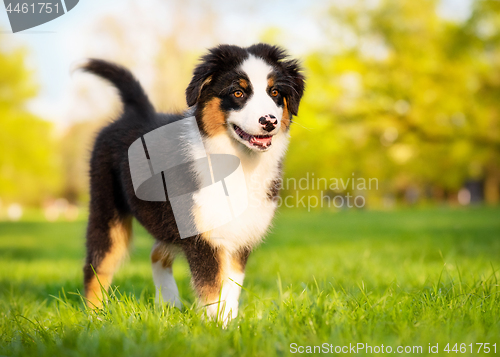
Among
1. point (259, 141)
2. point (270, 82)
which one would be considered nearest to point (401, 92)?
point (270, 82)

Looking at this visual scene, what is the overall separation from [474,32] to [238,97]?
9306 millimetres

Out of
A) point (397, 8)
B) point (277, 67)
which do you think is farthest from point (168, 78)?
point (277, 67)

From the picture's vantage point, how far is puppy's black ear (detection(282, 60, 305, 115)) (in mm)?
3193

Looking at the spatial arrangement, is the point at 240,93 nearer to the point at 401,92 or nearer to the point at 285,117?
the point at 285,117

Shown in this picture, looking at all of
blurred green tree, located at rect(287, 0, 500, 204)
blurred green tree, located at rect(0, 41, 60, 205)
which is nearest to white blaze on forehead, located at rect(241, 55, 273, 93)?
blurred green tree, located at rect(287, 0, 500, 204)

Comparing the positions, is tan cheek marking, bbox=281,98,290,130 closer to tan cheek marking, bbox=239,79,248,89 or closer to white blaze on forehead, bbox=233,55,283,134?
white blaze on forehead, bbox=233,55,283,134

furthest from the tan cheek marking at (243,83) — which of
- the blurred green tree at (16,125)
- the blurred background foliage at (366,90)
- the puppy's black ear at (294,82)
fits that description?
the blurred green tree at (16,125)

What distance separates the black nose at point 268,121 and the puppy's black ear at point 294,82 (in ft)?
1.61

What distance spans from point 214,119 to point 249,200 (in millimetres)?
645

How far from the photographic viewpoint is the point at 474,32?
9891 millimetres

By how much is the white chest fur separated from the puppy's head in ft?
Answer: 0.34

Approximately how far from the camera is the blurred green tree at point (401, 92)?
11.1 meters

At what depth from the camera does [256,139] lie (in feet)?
9.47

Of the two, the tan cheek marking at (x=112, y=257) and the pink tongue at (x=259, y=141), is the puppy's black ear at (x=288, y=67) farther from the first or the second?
the tan cheek marking at (x=112, y=257)
